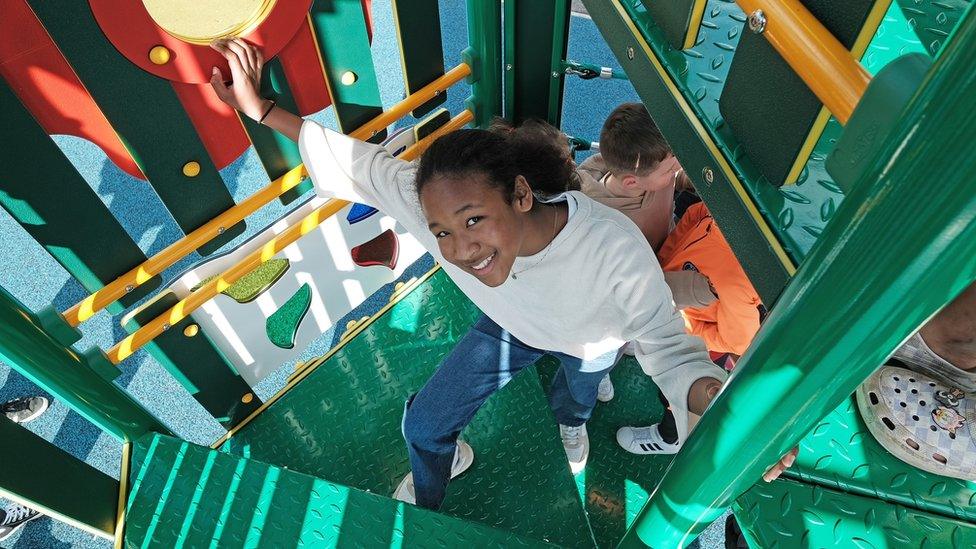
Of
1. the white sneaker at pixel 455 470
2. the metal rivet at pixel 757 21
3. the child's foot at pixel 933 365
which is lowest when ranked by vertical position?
the white sneaker at pixel 455 470

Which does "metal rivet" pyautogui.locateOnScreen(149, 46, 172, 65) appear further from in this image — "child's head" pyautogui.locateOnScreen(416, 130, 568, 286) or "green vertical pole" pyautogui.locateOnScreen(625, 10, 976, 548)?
"green vertical pole" pyautogui.locateOnScreen(625, 10, 976, 548)

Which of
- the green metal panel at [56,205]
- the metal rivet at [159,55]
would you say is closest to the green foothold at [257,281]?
the green metal panel at [56,205]

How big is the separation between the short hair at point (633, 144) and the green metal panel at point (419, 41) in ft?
2.13

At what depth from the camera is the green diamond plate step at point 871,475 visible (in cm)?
141

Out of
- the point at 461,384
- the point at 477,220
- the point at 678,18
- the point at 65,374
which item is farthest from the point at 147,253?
the point at 678,18

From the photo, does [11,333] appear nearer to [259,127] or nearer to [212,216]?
[212,216]

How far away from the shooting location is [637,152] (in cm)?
195

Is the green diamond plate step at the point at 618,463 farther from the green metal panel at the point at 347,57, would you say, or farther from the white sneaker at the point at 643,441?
the green metal panel at the point at 347,57

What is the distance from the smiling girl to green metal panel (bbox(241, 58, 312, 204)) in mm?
74

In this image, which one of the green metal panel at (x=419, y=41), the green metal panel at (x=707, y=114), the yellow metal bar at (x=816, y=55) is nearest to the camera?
the yellow metal bar at (x=816, y=55)

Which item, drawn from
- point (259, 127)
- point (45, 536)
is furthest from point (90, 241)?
point (45, 536)

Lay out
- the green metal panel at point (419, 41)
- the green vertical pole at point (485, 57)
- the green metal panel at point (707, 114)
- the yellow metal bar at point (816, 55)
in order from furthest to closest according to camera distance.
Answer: the green vertical pole at point (485, 57), the green metal panel at point (419, 41), the green metal panel at point (707, 114), the yellow metal bar at point (816, 55)

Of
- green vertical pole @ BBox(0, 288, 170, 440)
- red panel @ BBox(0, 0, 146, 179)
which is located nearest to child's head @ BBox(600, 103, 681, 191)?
red panel @ BBox(0, 0, 146, 179)

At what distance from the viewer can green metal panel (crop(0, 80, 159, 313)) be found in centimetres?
142
